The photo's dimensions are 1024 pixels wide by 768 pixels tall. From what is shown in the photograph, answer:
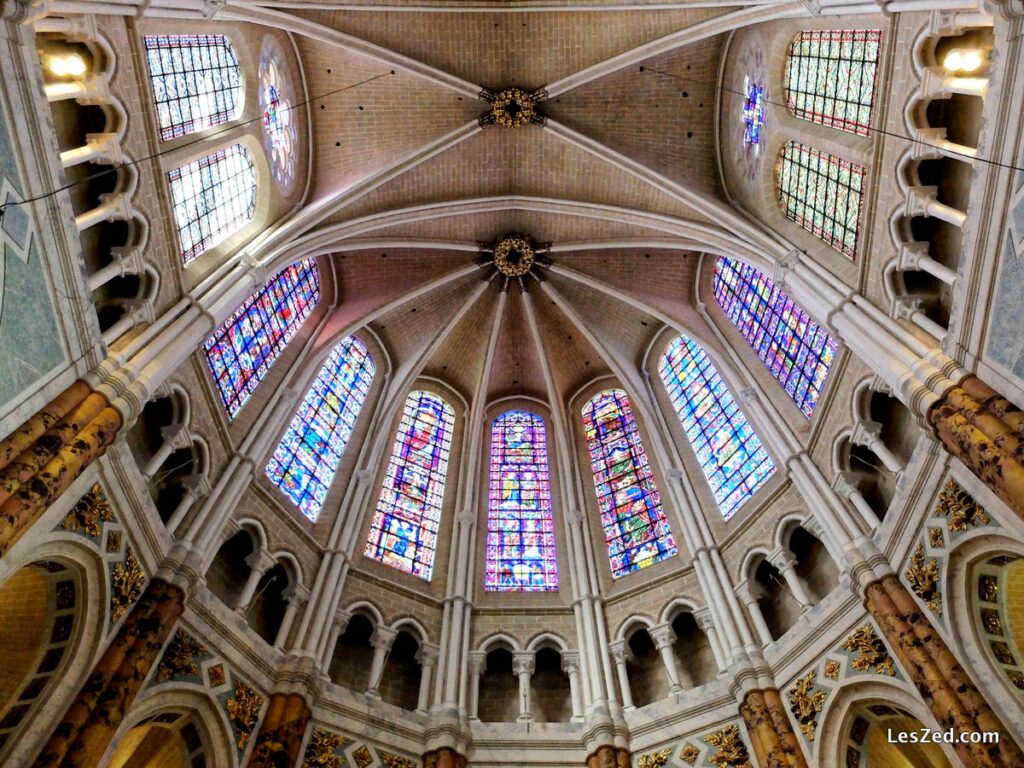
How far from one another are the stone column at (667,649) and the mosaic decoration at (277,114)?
1231 centimetres

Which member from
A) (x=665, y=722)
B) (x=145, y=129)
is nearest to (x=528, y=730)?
(x=665, y=722)

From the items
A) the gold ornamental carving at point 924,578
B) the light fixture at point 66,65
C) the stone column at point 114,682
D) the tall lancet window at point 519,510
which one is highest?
the tall lancet window at point 519,510

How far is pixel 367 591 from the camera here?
16547 millimetres

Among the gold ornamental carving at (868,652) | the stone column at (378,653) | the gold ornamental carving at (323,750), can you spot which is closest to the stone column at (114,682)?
the gold ornamental carving at (323,750)

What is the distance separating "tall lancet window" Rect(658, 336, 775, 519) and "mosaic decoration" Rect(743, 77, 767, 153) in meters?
5.18

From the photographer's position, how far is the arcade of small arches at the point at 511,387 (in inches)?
418

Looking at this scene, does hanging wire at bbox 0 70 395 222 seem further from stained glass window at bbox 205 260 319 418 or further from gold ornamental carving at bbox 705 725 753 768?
gold ornamental carving at bbox 705 725 753 768

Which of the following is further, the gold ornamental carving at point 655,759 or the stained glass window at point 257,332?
the stained glass window at point 257,332

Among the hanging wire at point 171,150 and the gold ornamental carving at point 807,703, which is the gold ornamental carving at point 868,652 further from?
the hanging wire at point 171,150

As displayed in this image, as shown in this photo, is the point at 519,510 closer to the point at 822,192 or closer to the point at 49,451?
the point at 822,192

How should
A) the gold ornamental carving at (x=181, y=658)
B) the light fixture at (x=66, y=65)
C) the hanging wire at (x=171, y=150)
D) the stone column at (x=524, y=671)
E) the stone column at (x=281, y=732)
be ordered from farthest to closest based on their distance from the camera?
the stone column at (x=524, y=671), the stone column at (x=281, y=732), the gold ornamental carving at (x=181, y=658), the light fixture at (x=66, y=65), the hanging wire at (x=171, y=150)

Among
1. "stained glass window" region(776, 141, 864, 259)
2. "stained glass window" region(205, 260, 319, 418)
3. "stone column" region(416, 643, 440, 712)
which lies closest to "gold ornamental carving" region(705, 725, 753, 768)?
"stone column" region(416, 643, 440, 712)

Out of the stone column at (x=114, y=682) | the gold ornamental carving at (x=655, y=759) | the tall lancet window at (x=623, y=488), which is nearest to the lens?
the stone column at (x=114, y=682)

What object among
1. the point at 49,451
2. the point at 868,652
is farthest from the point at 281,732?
the point at 868,652
